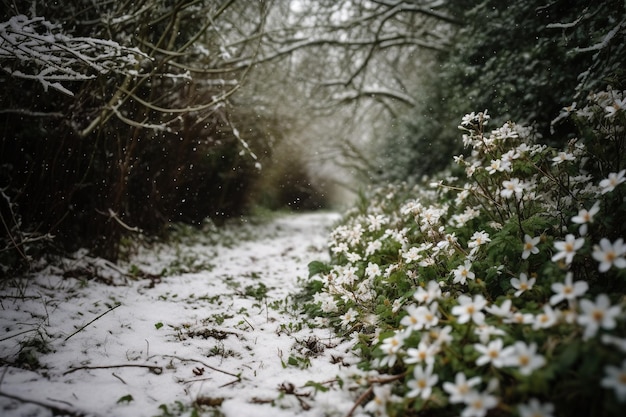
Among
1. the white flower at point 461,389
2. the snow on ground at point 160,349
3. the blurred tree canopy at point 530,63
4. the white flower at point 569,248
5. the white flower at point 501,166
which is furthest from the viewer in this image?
the blurred tree canopy at point 530,63

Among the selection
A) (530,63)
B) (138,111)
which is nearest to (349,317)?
(138,111)

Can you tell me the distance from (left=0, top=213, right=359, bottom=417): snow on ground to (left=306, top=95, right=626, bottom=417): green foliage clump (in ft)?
1.02

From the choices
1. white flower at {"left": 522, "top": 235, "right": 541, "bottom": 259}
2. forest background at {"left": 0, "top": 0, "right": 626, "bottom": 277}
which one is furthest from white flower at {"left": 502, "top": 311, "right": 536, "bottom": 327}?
forest background at {"left": 0, "top": 0, "right": 626, "bottom": 277}

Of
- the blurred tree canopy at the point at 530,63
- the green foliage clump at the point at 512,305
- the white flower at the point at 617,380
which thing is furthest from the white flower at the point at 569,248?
the blurred tree canopy at the point at 530,63

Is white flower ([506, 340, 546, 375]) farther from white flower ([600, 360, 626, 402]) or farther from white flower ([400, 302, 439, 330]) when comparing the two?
white flower ([400, 302, 439, 330])

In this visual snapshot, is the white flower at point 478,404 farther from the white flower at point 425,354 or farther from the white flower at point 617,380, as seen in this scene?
the white flower at point 617,380

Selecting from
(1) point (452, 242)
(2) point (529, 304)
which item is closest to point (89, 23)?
(1) point (452, 242)

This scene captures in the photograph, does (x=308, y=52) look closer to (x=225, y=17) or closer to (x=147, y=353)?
(x=225, y=17)

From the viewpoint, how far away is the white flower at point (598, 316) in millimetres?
1096

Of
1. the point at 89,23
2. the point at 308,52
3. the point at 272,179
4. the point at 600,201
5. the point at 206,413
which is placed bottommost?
the point at 206,413

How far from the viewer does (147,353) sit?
2051 millimetres

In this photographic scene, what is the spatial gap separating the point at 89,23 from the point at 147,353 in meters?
3.31

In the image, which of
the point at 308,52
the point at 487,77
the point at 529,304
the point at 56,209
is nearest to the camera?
the point at 529,304

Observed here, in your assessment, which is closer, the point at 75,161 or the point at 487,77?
the point at 75,161
